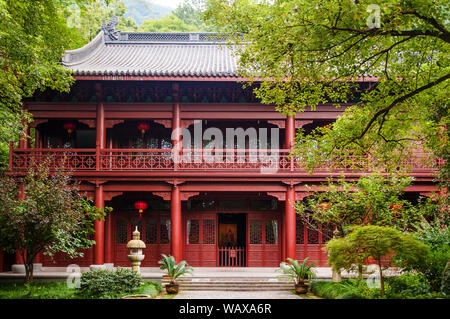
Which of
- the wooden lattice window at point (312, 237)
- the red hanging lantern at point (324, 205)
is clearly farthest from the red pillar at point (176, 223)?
the red hanging lantern at point (324, 205)

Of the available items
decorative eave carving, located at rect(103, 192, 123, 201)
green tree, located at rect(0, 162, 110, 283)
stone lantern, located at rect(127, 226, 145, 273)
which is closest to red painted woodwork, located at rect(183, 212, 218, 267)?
decorative eave carving, located at rect(103, 192, 123, 201)

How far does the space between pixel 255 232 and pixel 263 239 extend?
0.36 meters

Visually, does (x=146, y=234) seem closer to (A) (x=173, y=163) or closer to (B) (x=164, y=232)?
(B) (x=164, y=232)

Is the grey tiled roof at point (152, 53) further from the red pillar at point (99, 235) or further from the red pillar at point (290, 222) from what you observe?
the red pillar at point (290, 222)

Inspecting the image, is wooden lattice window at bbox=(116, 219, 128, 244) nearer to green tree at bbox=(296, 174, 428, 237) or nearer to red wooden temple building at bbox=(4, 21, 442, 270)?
red wooden temple building at bbox=(4, 21, 442, 270)

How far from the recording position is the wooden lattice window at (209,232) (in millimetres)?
14195

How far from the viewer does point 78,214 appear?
8.93m

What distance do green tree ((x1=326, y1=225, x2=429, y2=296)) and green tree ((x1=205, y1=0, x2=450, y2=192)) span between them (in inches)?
60.5

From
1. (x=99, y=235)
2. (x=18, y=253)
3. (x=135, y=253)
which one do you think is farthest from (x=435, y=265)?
(x=18, y=253)

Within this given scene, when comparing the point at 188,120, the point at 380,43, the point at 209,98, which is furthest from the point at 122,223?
the point at 380,43

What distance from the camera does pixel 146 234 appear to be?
14.2 metres

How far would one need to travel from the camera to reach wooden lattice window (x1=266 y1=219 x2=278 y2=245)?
46.7ft

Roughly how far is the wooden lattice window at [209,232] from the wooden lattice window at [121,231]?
268 centimetres

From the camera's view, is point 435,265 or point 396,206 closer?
point 435,265
